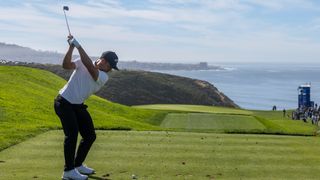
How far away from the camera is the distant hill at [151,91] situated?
7969 centimetres

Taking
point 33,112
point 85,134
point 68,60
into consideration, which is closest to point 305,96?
point 33,112

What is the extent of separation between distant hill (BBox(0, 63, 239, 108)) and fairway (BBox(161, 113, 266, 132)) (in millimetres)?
45016

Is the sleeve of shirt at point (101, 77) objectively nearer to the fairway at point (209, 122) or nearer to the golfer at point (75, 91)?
the golfer at point (75, 91)

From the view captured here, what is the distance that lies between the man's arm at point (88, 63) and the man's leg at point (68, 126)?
2.15 ft

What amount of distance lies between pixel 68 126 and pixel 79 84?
0.69m

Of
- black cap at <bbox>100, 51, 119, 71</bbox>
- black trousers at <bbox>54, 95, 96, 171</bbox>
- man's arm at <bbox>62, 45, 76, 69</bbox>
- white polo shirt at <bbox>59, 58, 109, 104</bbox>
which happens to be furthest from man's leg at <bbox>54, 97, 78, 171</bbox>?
black cap at <bbox>100, 51, 119, 71</bbox>

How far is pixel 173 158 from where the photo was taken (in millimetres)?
10273

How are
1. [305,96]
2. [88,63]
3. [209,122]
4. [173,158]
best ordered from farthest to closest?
[305,96] < [209,122] < [173,158] < [88,63]

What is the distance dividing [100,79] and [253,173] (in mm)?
3168

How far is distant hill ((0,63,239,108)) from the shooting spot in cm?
7969

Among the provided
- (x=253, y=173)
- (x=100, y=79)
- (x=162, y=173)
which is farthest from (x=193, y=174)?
(x=100, y=79)

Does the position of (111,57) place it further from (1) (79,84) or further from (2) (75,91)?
(2) (75,91)

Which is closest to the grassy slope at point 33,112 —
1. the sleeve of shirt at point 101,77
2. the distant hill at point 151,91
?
the sleeve of shirt at point 101,77

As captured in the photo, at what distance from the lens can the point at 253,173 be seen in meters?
9.11
